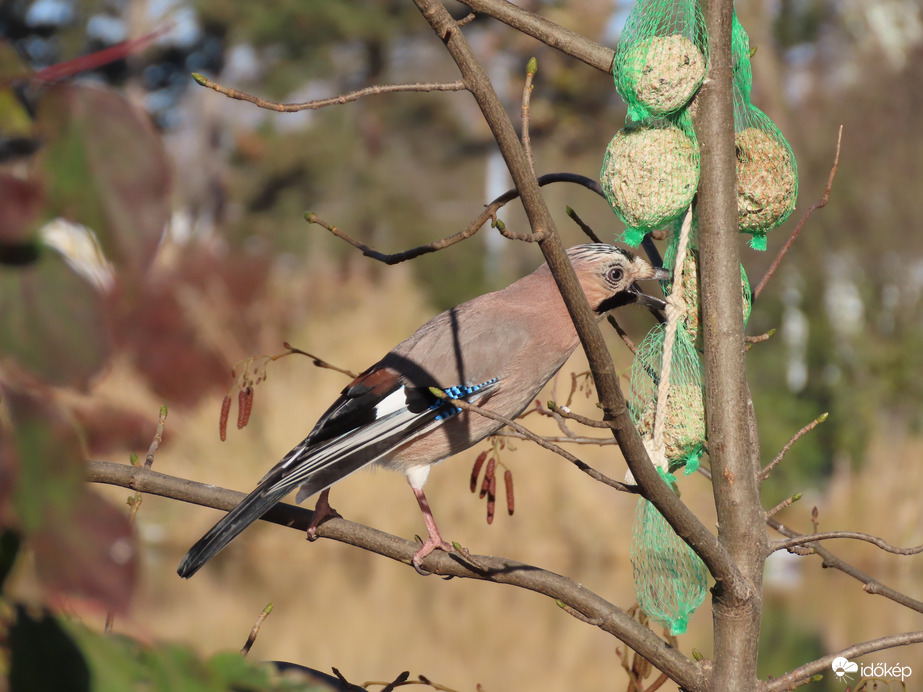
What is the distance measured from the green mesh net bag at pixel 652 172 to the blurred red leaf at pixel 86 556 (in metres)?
1.45

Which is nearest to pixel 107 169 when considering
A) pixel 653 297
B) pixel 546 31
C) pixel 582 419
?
pixel 582 419

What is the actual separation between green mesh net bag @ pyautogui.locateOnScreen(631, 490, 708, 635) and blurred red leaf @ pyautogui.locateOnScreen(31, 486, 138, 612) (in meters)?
1.64

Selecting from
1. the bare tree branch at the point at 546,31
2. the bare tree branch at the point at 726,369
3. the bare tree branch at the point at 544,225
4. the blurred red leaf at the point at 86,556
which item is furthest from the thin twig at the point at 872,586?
the blurred red leaf at the point at 86,556

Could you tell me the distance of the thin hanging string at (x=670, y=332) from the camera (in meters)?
1.99

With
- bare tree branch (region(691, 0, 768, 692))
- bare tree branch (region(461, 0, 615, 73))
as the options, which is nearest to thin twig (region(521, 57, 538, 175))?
bare tree branch (region(461, 0, 615, 73))

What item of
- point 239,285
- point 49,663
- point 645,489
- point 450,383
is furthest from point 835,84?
point 49,663

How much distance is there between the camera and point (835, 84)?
15477mm

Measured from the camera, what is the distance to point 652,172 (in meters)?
1.94

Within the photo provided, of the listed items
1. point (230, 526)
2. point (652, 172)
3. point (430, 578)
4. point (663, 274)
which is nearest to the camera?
point (652, 172)

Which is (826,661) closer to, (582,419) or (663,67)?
(582,419)

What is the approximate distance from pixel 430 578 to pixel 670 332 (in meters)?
6.61

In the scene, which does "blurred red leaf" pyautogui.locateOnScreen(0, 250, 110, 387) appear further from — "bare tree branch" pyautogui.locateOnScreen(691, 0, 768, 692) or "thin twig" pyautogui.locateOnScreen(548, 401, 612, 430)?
"bare tree branch" pyautogui.locateOnScreen(691, 0, 768, 692)

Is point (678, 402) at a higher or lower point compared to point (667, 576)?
higher

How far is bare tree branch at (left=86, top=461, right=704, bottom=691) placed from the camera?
175 centimetres
